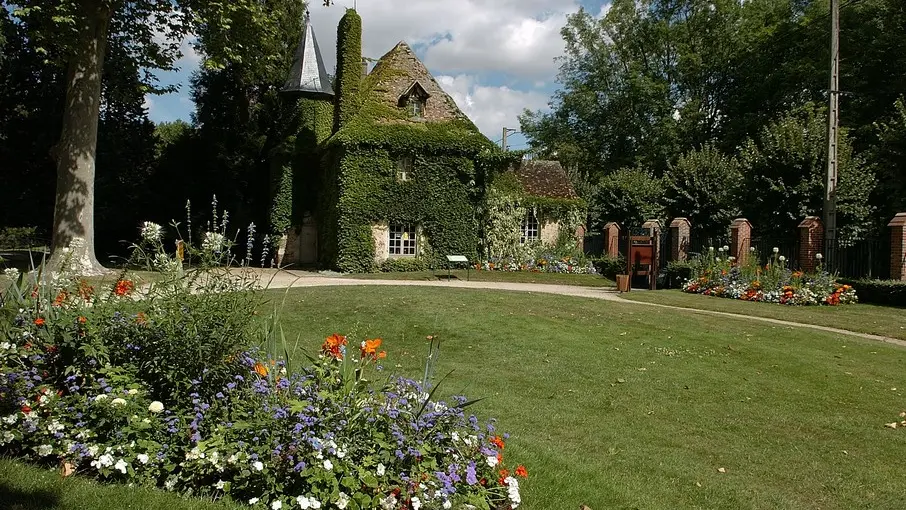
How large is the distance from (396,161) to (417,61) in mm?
5306

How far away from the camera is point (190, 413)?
4.06 metres

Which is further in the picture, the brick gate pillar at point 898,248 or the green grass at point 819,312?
the brick gate pillar at point 898,248

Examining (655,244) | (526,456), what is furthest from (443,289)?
(526,456)

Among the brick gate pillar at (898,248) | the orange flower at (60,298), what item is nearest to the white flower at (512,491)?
the orange flower at (60,298)

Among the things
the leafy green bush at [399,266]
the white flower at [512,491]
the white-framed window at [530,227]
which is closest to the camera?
the white flower at [512,491]

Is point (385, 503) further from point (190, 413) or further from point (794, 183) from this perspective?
point (794, 183)

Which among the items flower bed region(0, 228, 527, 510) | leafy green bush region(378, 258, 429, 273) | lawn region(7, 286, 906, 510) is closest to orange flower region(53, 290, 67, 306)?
flower bed region(0, 228, 527, 510)

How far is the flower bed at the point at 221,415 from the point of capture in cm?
352

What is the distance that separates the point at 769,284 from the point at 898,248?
372cm

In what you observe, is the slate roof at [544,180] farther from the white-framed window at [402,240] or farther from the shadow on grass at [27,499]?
the shadow on grass at [27,499]

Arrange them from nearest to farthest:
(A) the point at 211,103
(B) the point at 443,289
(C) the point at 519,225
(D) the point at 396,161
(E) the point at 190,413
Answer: (E) the point at 190,413 → (B) the point at 443,289 → (D) the point at 396,161 → (C) the point at 519,225 → (A) the point at 211,103

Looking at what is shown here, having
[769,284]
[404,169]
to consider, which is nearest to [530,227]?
[404,169]

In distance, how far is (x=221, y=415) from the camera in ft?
13.3

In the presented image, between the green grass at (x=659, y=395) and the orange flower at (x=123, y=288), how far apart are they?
188 centimetres
